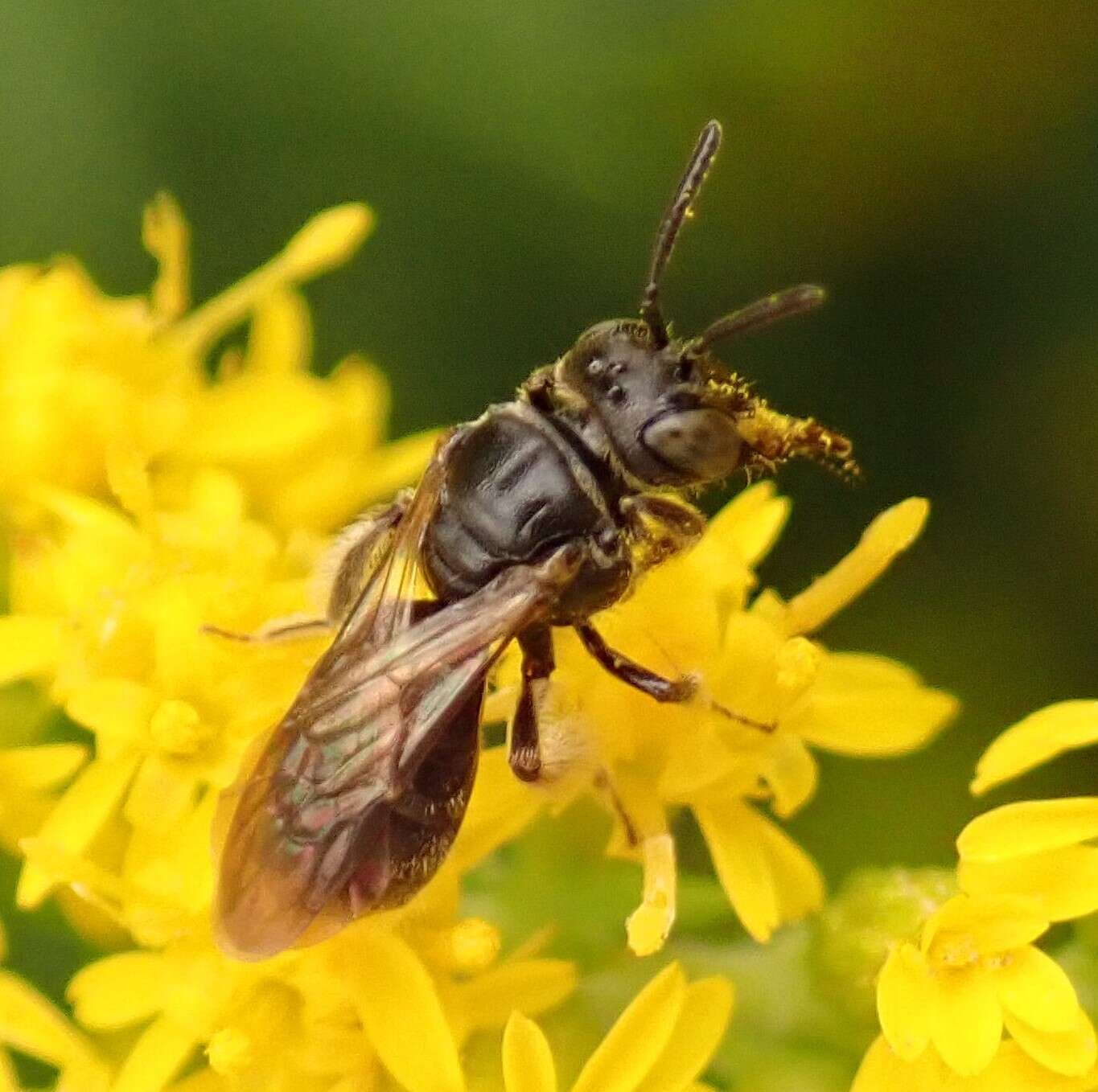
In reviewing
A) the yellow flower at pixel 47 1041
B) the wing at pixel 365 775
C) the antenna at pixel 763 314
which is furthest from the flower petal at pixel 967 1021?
the yellow flower at pixel 47 1041

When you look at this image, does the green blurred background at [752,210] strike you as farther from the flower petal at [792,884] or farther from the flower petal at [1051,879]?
the flower petal at [1051,879]

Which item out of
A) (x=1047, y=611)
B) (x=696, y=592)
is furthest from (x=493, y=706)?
(x=1047, y=611)

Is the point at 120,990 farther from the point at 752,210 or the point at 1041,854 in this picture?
the point at 752,210

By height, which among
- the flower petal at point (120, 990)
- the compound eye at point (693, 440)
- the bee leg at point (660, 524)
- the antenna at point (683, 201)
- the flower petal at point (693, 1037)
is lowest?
the flower petal at point (120, 990)

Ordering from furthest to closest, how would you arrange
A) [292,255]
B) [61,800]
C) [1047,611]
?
[1047,611]
[292,255]
[61,800]

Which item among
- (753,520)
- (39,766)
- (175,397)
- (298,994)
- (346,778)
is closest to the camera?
(346,778)

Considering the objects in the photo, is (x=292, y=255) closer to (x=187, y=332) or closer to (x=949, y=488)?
(x=187, y=332)

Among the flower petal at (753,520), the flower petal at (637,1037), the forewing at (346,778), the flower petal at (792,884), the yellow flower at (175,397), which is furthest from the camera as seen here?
the yellow flower at (175,397)

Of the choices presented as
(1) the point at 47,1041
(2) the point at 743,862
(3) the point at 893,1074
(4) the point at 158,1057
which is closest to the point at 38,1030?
(1) the point at 47,1041
